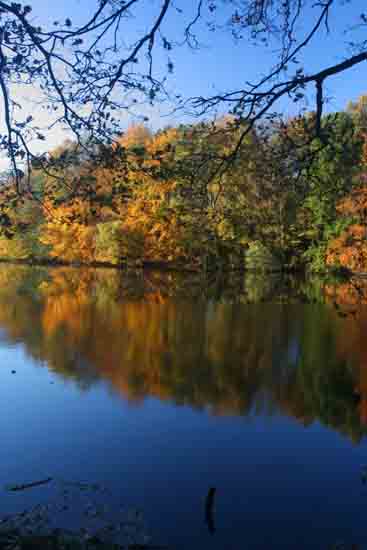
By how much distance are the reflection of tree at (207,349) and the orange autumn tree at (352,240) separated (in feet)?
31.1

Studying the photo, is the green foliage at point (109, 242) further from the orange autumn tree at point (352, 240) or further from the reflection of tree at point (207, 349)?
the reflection of tree at point (207, 349)

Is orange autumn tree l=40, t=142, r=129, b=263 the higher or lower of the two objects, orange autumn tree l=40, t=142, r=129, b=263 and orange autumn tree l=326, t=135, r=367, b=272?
the lower

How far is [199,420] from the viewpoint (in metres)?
7.09

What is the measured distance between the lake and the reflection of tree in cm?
4

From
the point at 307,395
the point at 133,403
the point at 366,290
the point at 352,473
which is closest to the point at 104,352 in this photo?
the point at 133,403

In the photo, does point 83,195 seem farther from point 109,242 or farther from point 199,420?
point 109,242

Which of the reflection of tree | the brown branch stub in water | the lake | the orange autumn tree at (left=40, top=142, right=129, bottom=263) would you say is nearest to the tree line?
the orange autumn tree at (left=40, top=142, right=129, bottom=263)

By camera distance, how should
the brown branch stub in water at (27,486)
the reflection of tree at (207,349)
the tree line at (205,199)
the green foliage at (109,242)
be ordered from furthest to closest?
1. the green foliage at (109,242)
2. the reflection of tree at (207,349)
3. the brown branch stub in water at (27,486)
4. the tree line at (205,199)

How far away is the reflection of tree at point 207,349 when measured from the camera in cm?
808

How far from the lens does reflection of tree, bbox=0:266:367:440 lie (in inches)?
318

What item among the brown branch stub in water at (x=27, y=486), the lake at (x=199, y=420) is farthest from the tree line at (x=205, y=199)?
the brown branch stub in water at (x=27, y=486)

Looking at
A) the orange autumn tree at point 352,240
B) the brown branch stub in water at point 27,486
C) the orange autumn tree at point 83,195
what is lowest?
the brown branch stub in water at point 27,486

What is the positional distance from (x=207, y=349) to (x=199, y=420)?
13.4 ft

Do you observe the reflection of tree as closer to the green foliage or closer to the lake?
the lake
